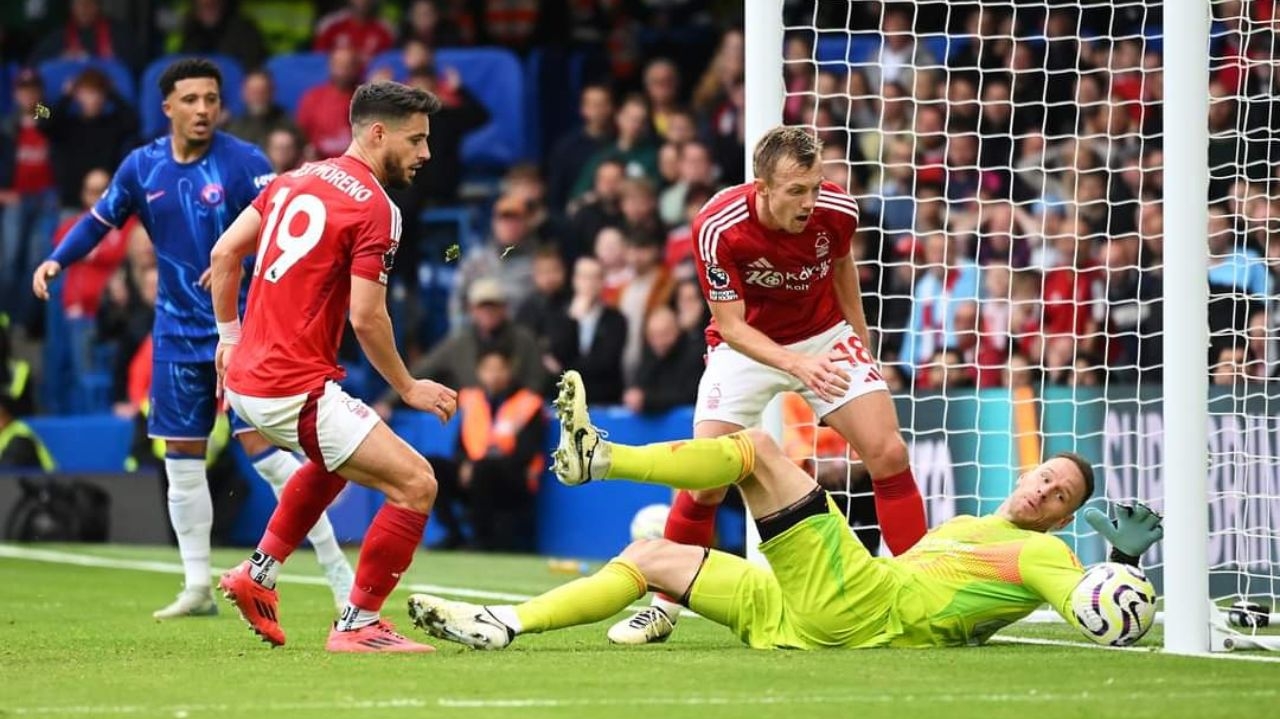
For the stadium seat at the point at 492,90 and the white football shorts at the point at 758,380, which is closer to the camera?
the white football shorts at the point at 758,380

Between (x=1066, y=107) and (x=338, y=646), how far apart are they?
8.03 meters

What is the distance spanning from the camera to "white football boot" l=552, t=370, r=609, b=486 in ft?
24.1

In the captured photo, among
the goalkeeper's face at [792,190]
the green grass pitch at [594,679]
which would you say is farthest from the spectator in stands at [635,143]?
the goalkeeper's face at [792,190]

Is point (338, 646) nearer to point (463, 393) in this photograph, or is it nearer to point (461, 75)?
point (463, 393)

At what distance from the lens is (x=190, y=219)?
992cm

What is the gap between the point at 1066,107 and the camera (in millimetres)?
14453

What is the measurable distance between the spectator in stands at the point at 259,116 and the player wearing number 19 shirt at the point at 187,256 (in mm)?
7018

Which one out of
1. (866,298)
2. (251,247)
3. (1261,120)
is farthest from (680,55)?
(251,247)

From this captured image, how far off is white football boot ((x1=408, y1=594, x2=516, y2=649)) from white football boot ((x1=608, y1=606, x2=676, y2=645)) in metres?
0.74

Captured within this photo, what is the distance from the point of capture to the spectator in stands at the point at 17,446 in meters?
16.2

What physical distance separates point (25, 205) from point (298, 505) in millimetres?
11757

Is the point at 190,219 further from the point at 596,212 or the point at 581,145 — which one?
the point at 581,145

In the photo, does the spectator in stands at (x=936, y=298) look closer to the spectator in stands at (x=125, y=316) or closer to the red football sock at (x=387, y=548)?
the red football sock at (x=387, y=548)

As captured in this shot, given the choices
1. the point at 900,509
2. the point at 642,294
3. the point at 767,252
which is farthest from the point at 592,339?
the point at 767,252
